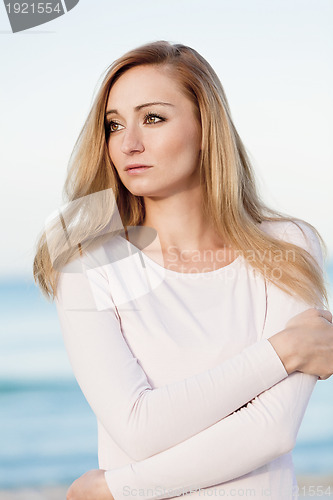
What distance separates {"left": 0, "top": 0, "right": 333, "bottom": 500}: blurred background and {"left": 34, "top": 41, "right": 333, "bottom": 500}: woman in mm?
3698

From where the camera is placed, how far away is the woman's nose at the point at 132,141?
1732 millimetres

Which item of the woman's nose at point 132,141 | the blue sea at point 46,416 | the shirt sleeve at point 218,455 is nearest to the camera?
the shirt sleeve at point 218,455

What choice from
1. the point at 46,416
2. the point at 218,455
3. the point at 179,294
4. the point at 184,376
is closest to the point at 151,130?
the point at 179,294

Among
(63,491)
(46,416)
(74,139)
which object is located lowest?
(46,416)

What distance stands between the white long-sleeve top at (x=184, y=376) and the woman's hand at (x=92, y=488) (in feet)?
0.08

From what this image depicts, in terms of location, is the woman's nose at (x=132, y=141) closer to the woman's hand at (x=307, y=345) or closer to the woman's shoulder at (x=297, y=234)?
the woman's shoulder at (x=297, y=234)

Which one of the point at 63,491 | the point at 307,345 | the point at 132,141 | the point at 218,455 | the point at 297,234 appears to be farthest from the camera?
the point at 63,491

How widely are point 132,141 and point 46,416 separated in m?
5.70

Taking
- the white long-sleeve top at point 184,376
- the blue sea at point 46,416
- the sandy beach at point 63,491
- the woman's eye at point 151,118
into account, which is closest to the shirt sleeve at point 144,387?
the white long-sleeve top at point 184,376

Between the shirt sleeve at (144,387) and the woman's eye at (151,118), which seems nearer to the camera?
the shirt sleeve at (144,387)

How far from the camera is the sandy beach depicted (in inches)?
182

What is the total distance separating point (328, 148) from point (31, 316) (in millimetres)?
5615

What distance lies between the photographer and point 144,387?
1521mm

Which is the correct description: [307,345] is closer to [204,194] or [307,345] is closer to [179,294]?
[179,294]
